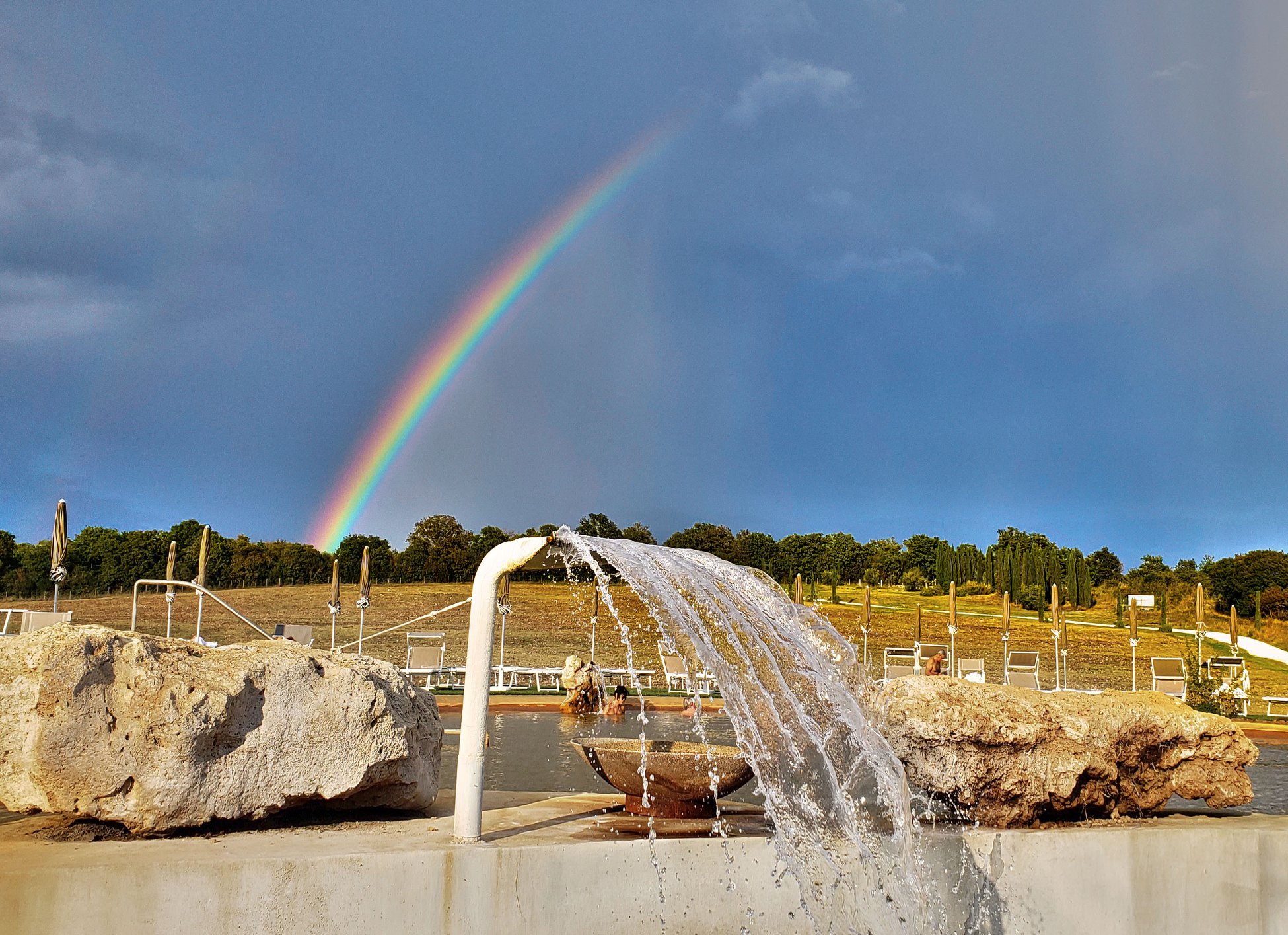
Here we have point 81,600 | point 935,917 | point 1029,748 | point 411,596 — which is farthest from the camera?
point 411,596

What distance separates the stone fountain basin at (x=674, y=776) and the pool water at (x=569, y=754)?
680 millimetres

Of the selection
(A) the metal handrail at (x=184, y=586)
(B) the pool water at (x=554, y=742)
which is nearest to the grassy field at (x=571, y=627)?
(B) the pool water at (x=554, y=742)

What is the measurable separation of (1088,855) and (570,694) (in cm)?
1015

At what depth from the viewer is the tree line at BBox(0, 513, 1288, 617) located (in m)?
55.7

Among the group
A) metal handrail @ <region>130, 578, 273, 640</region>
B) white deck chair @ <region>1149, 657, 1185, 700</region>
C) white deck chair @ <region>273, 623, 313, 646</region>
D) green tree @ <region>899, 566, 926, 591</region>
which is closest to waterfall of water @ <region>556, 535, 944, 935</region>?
metal handrail @ <region>130, 578, 273, 640</region>

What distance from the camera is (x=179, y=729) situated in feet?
13.6

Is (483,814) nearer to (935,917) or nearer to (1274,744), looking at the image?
(935,917)

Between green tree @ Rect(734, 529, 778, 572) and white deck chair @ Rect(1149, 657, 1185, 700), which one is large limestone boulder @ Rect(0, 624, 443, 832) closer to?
white deck chair @ Rect(1149, 657, 1185, 700)

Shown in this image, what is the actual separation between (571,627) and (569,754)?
29497mm

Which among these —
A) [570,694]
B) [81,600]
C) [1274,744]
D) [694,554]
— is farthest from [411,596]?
[694,554]

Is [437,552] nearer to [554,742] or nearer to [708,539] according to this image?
[708,539]

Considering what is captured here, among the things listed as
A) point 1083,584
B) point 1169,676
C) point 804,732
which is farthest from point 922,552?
point 804,732

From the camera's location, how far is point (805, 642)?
5.22 metres

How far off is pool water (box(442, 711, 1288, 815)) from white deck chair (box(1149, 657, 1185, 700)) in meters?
2.77
